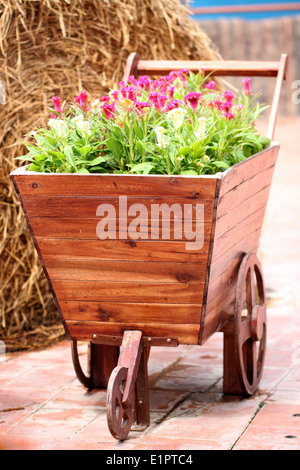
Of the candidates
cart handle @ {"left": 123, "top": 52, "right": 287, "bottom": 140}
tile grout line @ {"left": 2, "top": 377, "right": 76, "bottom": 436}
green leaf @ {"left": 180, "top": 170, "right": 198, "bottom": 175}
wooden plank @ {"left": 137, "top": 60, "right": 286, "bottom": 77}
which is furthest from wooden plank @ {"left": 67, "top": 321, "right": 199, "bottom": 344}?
wooden plank @ {"left": 137, "top": 60, "right": 286, "bottom": 77}

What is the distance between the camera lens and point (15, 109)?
3.95 meters

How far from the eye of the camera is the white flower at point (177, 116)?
2850mm

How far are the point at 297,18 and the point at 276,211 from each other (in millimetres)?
4764

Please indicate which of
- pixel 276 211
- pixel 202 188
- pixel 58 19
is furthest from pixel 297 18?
pixel 202 188

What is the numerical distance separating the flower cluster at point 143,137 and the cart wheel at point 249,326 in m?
0.47

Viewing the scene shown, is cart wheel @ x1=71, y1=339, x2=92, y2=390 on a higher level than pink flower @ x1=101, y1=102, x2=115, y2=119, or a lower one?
lower

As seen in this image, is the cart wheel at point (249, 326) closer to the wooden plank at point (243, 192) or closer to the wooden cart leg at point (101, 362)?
the wooden plank at point (243, 192)

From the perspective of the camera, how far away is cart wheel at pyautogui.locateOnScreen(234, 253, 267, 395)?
3148 mm

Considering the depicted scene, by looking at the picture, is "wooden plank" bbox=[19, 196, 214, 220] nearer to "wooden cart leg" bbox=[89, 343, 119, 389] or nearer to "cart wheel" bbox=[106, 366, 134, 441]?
"cart wheel" bbox=[106, 366, 134, 441]

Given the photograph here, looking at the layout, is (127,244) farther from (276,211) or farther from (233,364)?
(276,211)

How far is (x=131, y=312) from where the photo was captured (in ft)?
9.64

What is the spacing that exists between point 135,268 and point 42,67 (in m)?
1.61

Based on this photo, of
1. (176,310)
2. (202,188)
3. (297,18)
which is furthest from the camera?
(297,18)

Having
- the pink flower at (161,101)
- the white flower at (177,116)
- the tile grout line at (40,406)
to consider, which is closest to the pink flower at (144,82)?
the pink flower at (161,101)
